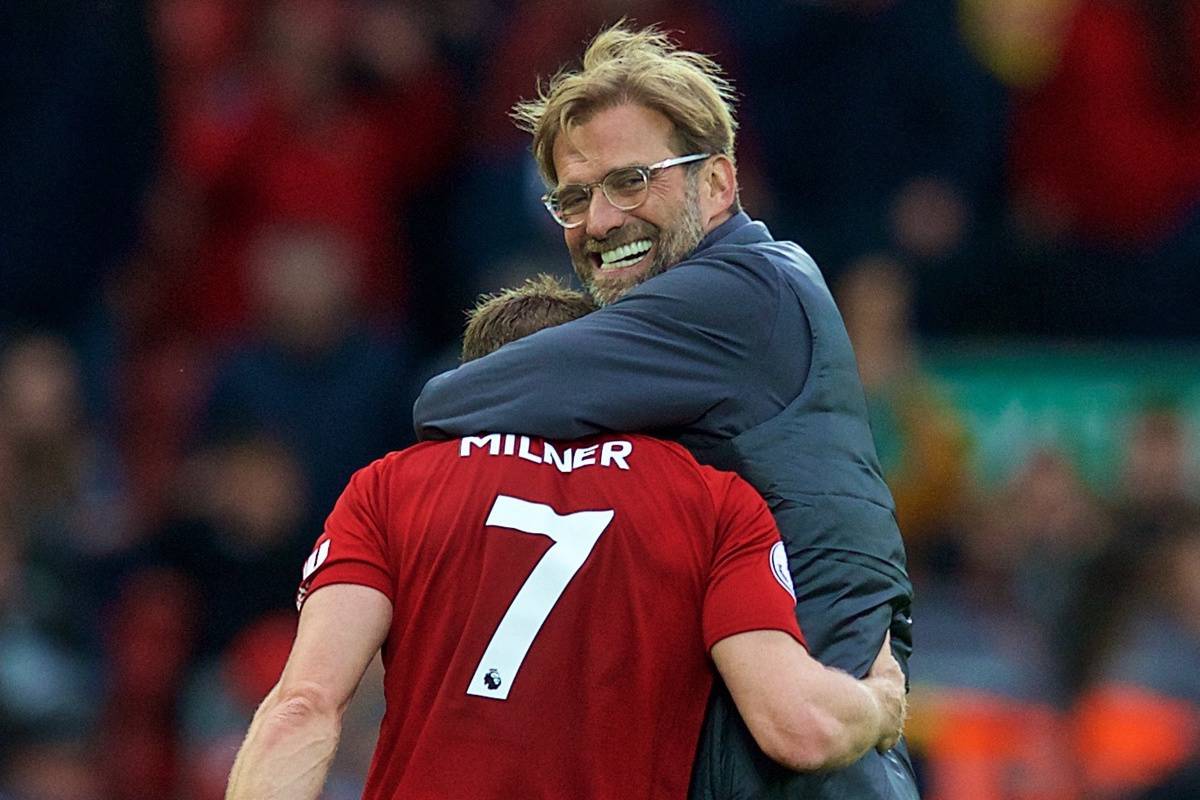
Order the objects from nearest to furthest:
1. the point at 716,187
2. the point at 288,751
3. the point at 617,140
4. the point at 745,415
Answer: the point at 288,751, the point at 745,415, the point at 617,140, the point at 716,187

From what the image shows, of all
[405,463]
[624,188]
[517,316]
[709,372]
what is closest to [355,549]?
[405,463]

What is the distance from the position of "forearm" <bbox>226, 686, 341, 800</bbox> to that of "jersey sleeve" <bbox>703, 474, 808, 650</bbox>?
0.66 meters

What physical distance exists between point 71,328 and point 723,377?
5434 millimetres

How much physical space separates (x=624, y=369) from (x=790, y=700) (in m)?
0.68

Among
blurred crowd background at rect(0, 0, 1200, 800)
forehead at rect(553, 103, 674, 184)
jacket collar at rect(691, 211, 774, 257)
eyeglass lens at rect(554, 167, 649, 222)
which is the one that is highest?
forehead at rect(553, 103, 674, 184)

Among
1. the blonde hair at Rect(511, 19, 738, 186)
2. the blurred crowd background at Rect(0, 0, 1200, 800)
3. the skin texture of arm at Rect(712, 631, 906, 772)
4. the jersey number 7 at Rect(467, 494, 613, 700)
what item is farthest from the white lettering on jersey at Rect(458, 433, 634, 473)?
the blurred crowd background at Rect(0, 0, 1200, 800)

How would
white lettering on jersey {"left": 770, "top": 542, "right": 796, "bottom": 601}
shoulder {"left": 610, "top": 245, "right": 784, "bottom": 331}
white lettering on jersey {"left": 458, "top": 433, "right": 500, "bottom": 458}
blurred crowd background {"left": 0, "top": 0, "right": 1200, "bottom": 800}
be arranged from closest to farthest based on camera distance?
white lettering on jersey {"left": 770, "top": 542, "right": 796, "bottom": 601}, white lettering on jersey {"left": 458, "top": 433, "right": 500, "bottom": 458}, shoulder {"left": 610, "top": 245, "right": 784, "bottom": 331}, blurred crowd background {"left": 0, "top": 0, "right": 1200, "bottom": 800}

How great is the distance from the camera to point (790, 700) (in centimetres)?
365

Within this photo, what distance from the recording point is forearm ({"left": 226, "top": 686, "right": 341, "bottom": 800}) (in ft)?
12.0

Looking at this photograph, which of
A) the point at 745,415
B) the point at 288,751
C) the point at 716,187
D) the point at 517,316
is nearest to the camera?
the point at 288,751

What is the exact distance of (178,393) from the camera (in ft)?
29.2

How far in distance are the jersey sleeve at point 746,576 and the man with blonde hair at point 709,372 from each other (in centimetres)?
15

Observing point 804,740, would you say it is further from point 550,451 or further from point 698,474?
point 550,451

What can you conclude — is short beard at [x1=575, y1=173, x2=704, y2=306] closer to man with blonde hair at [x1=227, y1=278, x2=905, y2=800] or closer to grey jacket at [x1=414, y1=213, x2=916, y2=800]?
grey jacket at [x1=414, y1=213, x2=916, y2=800]
